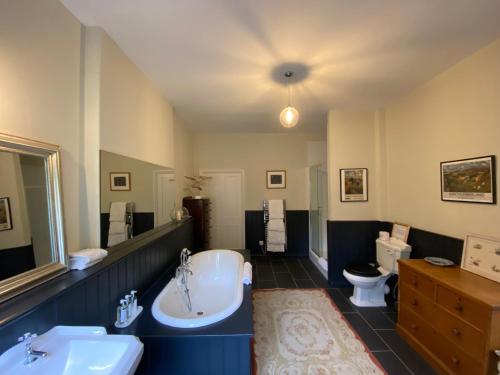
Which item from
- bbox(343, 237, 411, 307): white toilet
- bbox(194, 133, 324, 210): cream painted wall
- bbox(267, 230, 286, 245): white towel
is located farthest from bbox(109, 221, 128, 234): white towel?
bbox(267, 230, 286, 245): white towel

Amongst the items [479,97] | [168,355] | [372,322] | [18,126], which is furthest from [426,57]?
[168,355]

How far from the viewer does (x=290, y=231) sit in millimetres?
4703

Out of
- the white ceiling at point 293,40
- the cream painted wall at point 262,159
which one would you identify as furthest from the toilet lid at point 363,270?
the white ceiling at point 293,40

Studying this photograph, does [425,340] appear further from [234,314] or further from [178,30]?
[178,30]

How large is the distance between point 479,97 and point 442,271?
58.7 inches

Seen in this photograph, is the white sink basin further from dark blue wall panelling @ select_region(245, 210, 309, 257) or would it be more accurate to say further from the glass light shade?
dark blue wall panelling @ select_region(245, 210, 309, 257)

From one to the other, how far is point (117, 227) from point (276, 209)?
307cm

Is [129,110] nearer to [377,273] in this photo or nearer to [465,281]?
[465,281]

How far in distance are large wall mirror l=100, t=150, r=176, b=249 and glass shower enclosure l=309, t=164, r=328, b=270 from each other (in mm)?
2523

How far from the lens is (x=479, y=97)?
194cm

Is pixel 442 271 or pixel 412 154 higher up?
pixel 412 154

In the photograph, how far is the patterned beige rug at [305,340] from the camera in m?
1.86

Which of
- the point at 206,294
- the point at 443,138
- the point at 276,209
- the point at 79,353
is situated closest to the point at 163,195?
the point at 206,294

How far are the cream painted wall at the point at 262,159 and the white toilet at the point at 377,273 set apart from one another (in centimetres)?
195
